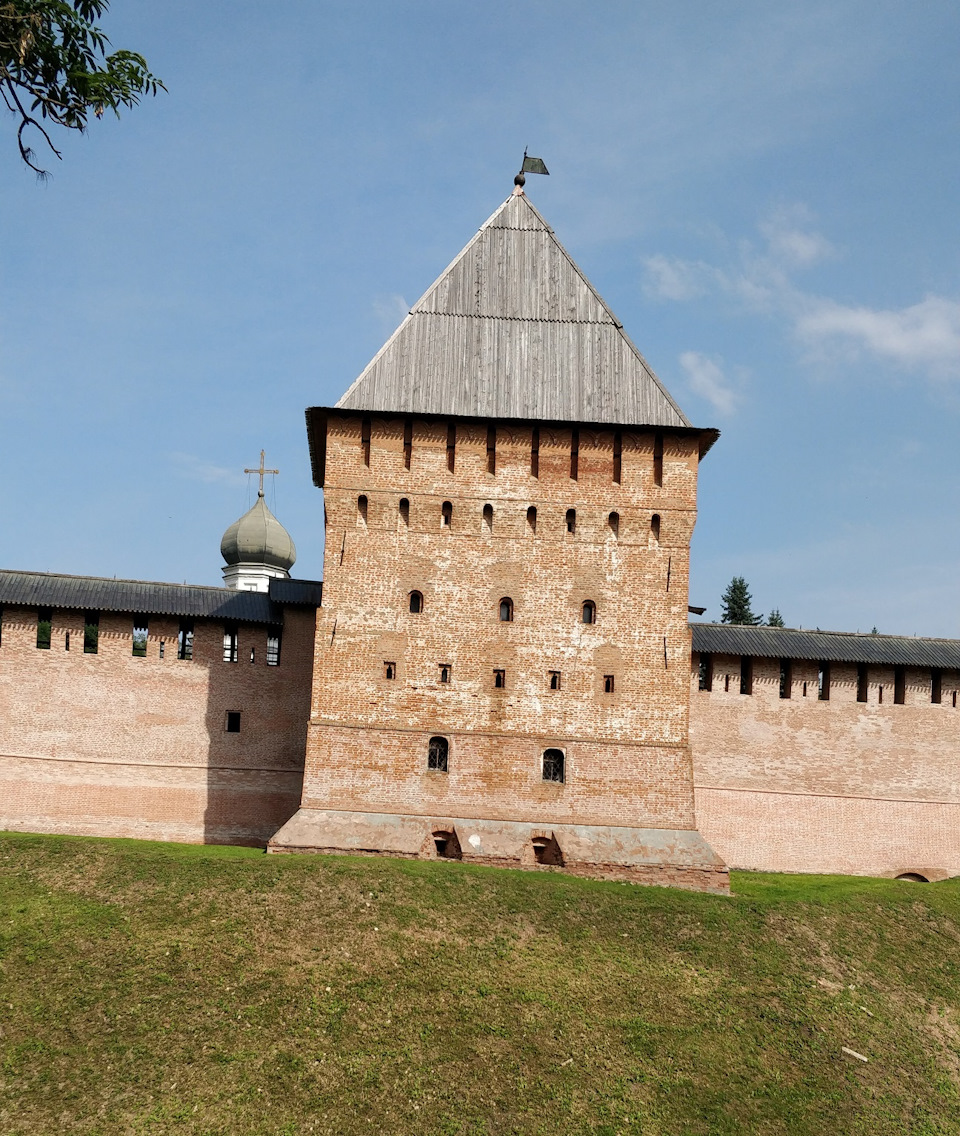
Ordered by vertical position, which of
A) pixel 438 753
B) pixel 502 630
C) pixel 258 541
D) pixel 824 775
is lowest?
pixel 824 775

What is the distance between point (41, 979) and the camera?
15.5 metres

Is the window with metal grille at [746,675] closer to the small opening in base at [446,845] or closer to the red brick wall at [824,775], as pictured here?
the red brick wall at [824,775]

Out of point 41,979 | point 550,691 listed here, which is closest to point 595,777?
point 550,691

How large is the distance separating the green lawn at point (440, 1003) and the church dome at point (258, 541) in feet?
71.4

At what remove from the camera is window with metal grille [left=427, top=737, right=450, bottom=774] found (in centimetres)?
2192

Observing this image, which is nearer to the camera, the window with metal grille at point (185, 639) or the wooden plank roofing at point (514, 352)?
the wooden plank roofing at point (514, 352)

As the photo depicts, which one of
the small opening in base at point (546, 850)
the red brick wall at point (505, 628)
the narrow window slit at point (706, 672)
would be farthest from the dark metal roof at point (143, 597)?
the narrow window slit at point (706, 672)

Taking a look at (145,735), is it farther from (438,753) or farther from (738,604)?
(738,604)

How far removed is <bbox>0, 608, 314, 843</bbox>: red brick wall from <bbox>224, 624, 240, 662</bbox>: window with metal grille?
12cm

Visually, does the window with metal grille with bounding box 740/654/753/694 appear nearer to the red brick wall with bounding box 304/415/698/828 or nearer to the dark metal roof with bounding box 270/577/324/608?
the red brick wall with bounding box 304/415/698/828

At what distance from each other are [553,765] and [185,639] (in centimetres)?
828

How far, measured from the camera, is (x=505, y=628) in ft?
73.4

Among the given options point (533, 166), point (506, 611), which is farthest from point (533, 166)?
point (506, 611)

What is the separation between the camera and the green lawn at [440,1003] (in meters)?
14.2
